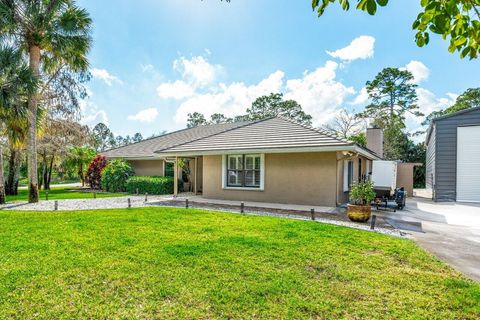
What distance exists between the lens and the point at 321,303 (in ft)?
11.9

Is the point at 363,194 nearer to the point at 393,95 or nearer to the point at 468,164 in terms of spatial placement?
the point at 468,164

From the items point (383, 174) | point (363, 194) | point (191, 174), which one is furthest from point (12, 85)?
point (383, 174)

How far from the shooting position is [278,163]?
493 inches

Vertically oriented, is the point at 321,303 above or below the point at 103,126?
below

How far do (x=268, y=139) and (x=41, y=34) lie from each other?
1110 cm

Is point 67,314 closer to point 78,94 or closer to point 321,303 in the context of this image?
point 321,303

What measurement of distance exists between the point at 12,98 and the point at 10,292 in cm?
1082

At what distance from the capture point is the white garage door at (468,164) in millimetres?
15023

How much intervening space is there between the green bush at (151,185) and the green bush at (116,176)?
3.53 ft

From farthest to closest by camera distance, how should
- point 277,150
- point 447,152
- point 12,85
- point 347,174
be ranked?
point 447,152 → point 347,174 → point 277,150 → point 12,85

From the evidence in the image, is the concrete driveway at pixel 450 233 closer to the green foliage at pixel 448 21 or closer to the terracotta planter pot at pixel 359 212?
the terracotta planter pot at pixel 359 212

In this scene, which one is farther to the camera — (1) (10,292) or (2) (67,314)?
(1) (10,292)

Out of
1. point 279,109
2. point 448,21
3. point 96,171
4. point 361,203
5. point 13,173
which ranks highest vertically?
point 279,109

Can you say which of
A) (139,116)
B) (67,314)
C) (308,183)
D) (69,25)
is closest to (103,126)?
(139,116)
